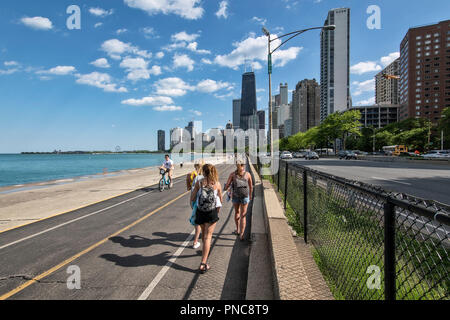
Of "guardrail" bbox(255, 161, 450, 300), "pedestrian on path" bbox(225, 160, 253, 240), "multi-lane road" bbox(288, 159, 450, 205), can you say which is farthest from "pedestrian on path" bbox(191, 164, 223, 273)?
"multi-lane road" bbox(288, 159, 450, 205)

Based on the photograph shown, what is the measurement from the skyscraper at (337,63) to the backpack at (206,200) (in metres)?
185

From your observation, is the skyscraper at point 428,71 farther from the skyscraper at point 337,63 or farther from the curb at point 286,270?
the curb at point 286,270

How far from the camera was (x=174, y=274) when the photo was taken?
4145mm

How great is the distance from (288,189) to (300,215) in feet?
8.59

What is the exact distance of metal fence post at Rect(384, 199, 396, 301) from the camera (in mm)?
2166

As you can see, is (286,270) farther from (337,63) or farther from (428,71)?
(337,63)

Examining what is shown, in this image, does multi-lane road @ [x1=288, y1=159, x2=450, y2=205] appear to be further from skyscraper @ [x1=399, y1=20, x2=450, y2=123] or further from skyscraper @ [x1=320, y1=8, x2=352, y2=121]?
skyscraper @ [x1=320, y1=8, x2=352, y2=121]

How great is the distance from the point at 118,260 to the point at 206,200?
2.22m

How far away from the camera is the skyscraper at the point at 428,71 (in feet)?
399

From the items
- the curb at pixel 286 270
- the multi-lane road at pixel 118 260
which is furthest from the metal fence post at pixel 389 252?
the multi-lane road at pixel 118 260

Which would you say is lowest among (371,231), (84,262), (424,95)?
(84,262)
